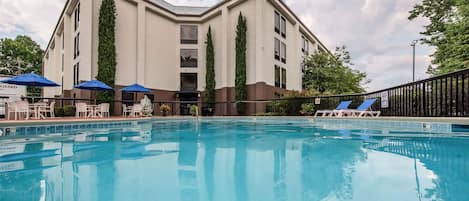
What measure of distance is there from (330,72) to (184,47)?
41.6 ft

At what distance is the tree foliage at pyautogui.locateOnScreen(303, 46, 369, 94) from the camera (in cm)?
2127

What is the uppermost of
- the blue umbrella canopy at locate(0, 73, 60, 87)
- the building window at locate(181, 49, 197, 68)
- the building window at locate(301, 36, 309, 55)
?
the building window at locate(301, 36, 309, 55)

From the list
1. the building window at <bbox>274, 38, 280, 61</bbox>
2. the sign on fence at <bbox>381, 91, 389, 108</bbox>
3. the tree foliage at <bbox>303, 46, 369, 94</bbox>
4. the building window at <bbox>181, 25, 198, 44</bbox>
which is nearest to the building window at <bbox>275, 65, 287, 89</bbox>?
the building window at <bbox>274, 38, 280, 61</bbox>

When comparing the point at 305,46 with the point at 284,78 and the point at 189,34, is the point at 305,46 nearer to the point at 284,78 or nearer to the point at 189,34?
the point at 284,78

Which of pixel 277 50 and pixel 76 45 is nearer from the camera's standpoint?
pixel 76 45

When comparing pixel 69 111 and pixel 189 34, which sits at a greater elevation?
pixel 189 34

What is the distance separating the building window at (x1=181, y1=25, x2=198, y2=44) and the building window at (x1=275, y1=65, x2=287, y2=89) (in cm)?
746

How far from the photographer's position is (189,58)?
21.0 meters

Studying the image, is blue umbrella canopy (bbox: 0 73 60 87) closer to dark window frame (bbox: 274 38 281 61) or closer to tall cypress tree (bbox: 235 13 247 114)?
tall cypress tree (bbox: 235 13 247 114)

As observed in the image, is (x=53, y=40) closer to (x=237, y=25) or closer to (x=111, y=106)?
(x=111, y=106)

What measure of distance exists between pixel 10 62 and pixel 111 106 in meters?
26.7

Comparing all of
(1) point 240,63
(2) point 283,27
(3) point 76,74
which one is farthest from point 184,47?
A: (2) point 283,27

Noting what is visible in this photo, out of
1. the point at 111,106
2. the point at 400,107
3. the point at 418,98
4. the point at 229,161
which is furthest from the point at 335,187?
the point at 111,106

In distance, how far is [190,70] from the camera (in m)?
20.8
